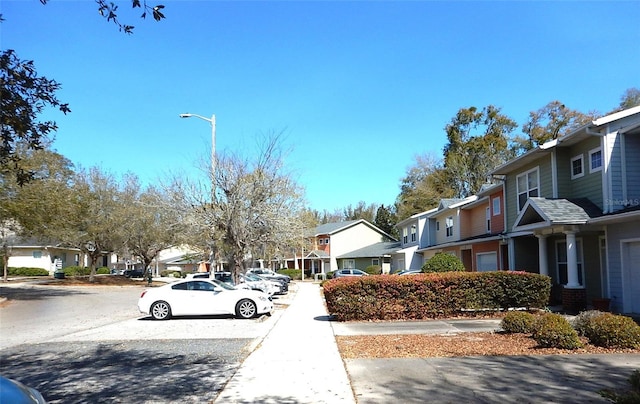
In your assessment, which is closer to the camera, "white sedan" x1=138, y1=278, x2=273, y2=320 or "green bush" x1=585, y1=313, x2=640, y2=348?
"green bush" x1=585, y1=313, x2=640, y2=348

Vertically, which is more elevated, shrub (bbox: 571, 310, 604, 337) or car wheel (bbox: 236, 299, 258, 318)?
shrub (bbox: 571, 310, 604, 337)

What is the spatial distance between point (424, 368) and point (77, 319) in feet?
44.9

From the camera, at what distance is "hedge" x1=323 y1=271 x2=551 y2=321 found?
598 inches

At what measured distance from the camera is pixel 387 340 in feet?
36.5

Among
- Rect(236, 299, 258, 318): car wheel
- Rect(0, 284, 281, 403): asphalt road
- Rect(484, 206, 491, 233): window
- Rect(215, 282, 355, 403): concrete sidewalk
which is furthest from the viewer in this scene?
Rect(484, 206, 491, 233): window

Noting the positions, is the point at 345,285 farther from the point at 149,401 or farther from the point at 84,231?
the point at 84,231

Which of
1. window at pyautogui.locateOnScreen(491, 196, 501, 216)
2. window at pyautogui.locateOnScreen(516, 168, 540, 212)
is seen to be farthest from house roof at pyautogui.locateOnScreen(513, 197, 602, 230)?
window at pyautogui.locateOnScreen(491, 196, 501, 216)

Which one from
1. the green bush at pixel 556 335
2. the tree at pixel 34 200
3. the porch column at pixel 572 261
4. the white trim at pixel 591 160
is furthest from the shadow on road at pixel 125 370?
the tree at pixel 34 200

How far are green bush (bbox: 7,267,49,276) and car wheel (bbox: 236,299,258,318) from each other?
45.9 m

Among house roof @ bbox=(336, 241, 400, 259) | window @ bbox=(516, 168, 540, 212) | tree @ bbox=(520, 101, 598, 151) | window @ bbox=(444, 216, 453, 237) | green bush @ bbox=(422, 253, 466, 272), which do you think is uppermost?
tree @ bbox=(520, 101, 598, 151)

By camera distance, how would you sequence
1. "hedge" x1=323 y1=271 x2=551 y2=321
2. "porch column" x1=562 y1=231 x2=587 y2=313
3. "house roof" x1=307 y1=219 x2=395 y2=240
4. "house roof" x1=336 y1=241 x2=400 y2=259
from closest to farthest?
"hedge" x1=323 y1=271 x2=551 y2=321 < "porch column" x1=562 y1=231 x2=587 y2=313 < "house roof" x1=336 y1=241 x2=400 y2=259 < "house roof" x1=307 y1=219 x2=395 y2=240

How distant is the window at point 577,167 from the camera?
17.5 m

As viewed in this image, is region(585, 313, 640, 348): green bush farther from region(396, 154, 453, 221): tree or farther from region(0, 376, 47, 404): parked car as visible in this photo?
region(396, 154, 453, 221): tree

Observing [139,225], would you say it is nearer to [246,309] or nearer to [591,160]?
[246,309]
